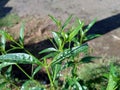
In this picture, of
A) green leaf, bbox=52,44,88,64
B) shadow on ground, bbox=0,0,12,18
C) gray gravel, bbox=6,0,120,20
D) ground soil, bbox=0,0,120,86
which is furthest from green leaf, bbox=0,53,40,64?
shadow on ground, bbox=0,0,12,18

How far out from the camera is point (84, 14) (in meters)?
5.58

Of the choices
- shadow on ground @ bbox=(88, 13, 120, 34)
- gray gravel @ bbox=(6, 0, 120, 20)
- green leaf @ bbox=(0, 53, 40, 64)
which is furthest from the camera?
gray gravel @ bbox=(6, 0, 120, 20)

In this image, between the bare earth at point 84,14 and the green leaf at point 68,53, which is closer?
the green leaf at point 68,53

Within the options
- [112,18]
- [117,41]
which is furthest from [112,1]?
[117,41]

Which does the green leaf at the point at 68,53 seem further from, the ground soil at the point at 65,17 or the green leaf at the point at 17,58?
the ground soil at the point at 65,17

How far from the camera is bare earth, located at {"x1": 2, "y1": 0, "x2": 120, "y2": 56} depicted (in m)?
4.59

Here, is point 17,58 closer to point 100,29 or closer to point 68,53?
point 68,53

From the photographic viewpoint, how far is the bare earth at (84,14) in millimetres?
4590

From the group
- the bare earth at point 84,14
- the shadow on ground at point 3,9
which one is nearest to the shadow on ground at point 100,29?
the bare earth at point 84,14

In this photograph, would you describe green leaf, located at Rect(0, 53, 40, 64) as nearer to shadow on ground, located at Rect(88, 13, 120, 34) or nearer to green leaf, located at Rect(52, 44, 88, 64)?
green leaf, located at Rect(52, 44, 88, 64)

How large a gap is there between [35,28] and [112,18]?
4.56ft

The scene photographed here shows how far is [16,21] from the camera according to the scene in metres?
5.57

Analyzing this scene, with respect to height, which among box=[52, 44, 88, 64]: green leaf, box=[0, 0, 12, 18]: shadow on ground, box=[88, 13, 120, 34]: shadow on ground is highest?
box=[52, 44, 88, 64]: green leaf

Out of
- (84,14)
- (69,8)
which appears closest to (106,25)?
(84,14)
